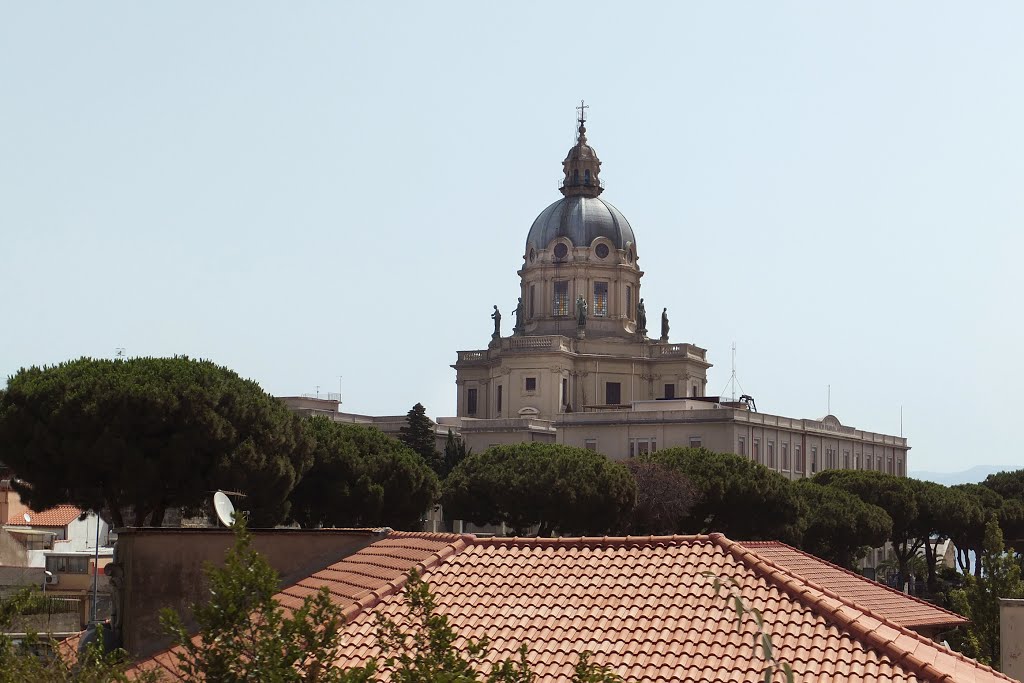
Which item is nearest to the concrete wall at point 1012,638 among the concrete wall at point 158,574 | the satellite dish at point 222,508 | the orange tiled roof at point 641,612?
the orange tiled roof at point 641,612

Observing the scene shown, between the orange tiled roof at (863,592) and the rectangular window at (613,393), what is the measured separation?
75444mm

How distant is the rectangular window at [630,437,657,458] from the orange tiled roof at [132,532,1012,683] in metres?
79.5

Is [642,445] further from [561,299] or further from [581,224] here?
[581,224]

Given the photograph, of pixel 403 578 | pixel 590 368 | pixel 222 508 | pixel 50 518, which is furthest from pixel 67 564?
pixel 590 368

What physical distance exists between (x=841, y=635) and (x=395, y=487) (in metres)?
49.3

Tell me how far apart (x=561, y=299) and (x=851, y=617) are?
330ft

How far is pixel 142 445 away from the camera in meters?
47.2

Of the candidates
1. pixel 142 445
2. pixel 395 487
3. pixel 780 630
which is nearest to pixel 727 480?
pixel 395 487

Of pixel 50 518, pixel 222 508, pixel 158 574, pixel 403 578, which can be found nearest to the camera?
pixel 403 578

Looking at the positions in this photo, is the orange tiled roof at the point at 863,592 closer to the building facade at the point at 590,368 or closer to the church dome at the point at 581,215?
the building facade at the point at 590,368

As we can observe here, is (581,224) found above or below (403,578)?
above

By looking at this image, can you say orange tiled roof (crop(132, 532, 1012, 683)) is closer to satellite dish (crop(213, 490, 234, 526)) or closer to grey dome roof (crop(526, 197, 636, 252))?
satellite dish (crop(213, 490, 234, 526))

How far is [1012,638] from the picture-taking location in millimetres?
24453

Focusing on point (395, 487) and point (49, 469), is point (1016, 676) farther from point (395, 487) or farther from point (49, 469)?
point (395, 487)
